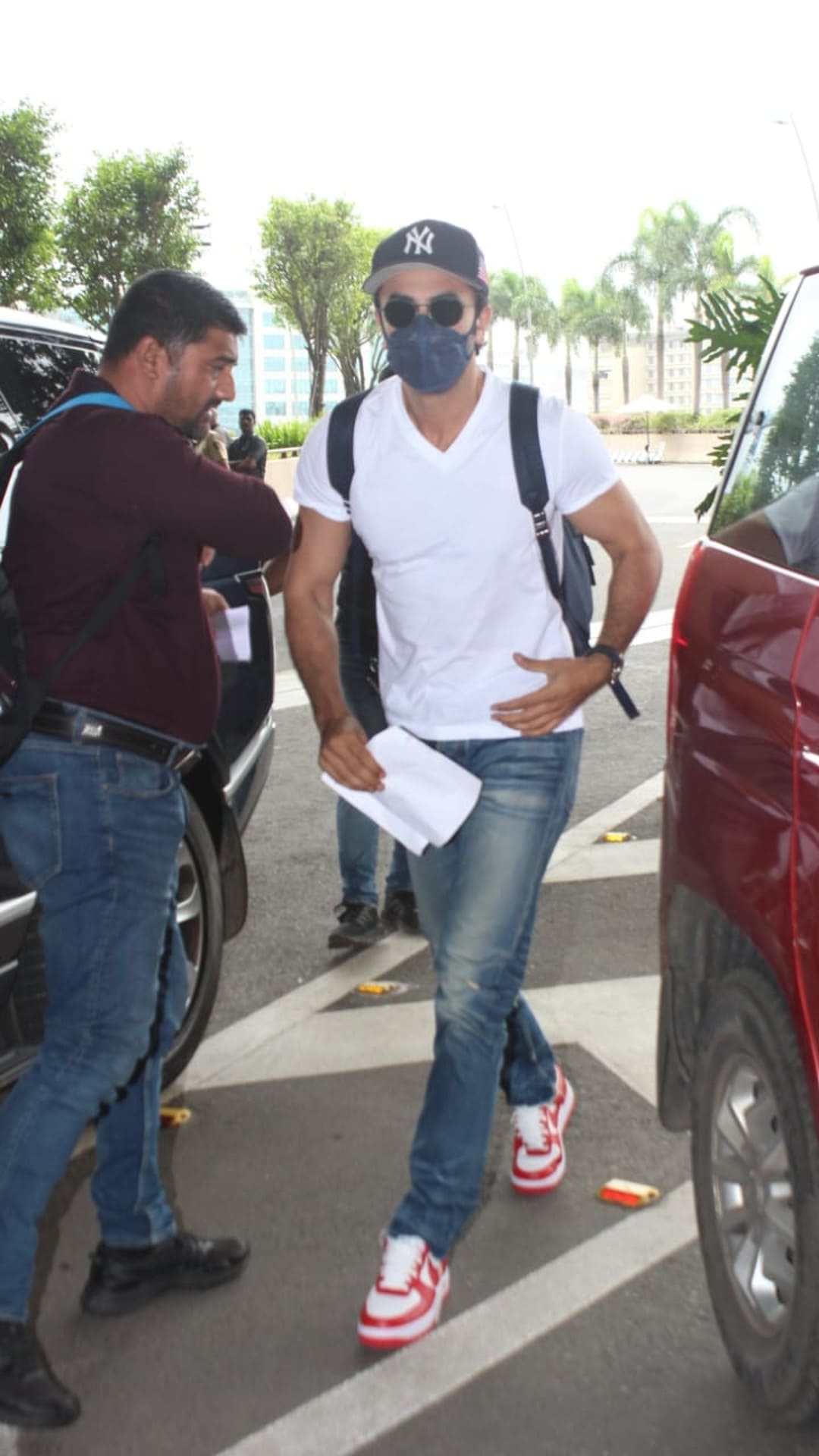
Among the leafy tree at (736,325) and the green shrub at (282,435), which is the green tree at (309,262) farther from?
the leafy tree at (736,325)

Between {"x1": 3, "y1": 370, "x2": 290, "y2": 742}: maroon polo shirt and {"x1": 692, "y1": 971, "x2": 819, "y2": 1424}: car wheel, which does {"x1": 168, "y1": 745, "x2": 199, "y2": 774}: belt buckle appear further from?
{"x1": 692, "y1": 971, "x2": 819, "y2": 1424}: car wheel

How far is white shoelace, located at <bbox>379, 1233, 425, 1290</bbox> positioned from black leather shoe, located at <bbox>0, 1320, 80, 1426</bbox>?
1.87 ft

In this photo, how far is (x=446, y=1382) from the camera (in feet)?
9.75

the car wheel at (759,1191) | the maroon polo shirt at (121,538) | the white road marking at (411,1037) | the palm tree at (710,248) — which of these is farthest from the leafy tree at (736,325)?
the palm tree at (710,248)

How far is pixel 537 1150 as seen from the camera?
12.1 ft

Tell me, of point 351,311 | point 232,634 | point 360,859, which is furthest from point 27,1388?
point 351,311

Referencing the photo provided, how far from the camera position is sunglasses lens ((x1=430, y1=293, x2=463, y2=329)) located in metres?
3.18

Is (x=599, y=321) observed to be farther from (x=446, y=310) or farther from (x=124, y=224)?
(x=446, y=310)

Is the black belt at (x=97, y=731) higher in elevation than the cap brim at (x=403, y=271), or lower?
lower

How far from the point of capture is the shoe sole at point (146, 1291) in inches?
129

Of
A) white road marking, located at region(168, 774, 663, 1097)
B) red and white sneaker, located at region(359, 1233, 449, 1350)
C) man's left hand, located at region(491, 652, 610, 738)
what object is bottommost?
white road marking, located at region(168, 774, 663, 1097)

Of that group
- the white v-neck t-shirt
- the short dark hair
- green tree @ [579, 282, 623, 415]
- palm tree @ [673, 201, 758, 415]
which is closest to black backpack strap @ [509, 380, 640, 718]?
the white v-neck t-shirt

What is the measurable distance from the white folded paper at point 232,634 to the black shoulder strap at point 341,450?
485 mm

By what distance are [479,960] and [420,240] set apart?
51.3 inches
